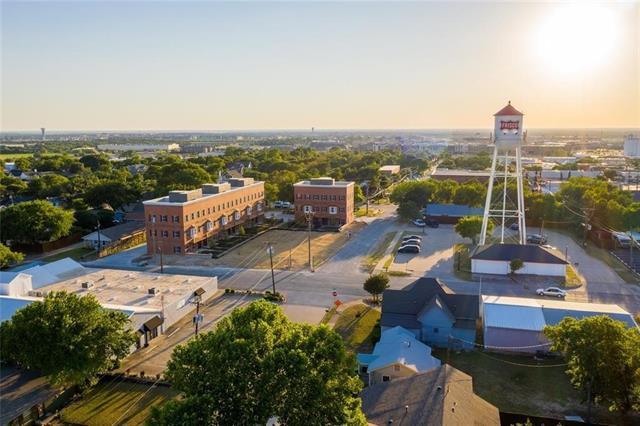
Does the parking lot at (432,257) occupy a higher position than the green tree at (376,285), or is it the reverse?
the green tree at (376,285)

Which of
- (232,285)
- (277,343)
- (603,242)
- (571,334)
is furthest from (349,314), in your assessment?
(603,242)

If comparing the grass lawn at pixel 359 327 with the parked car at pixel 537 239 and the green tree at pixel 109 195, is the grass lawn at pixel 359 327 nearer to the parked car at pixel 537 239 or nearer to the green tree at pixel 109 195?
the parked car at pixel 537 239

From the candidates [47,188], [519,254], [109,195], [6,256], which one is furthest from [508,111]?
[47,188]

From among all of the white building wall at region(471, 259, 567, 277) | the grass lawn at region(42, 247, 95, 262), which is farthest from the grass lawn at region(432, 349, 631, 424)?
the grass lawn at region(42, 247, 95, 262)

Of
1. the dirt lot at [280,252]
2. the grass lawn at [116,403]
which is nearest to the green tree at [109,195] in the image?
the dirt lot at [280,252]

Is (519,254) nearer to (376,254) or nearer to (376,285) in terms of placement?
(376,254)
